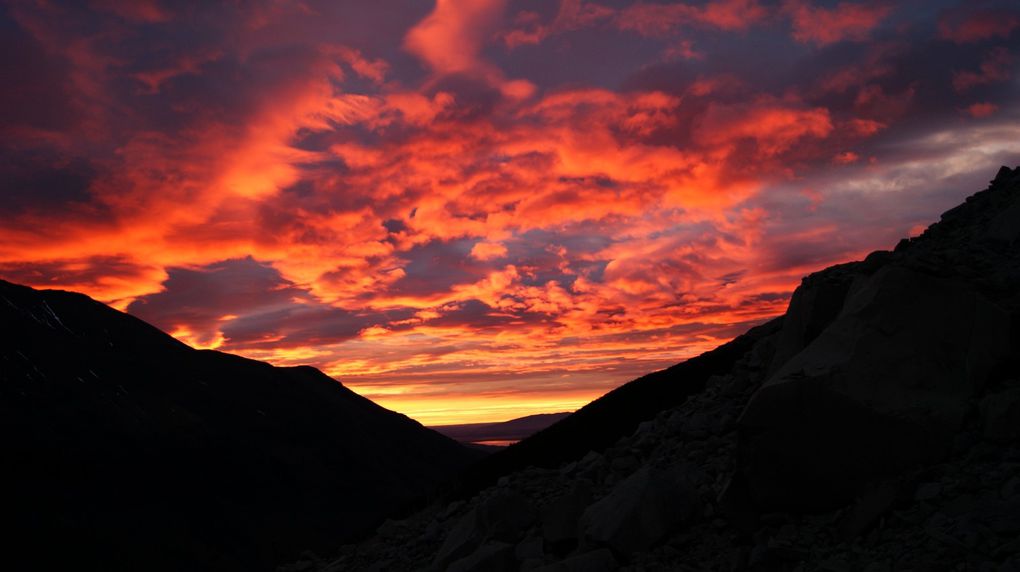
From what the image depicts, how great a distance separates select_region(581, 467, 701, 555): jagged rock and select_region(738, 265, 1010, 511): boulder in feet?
5.10

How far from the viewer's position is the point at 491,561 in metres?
14.2

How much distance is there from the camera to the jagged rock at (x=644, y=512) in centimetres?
1214

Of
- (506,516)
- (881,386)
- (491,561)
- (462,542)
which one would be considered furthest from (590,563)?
(881,386)

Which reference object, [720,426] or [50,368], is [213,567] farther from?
[720,426]

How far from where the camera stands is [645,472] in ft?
43.2

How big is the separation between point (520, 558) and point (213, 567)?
136892 mm

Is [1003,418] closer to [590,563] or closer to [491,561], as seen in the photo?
[590,563]

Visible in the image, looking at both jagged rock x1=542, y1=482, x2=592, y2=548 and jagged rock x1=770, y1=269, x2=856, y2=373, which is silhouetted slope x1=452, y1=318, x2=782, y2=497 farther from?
jagged rock x1=542, y1=482, x2=592, y2=548

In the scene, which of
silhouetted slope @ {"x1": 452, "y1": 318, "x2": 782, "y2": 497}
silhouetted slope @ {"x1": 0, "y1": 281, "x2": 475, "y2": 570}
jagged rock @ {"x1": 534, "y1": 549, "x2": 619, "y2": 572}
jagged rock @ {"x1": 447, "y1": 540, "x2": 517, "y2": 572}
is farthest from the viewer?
silhouetted slope @ {"x1": 0, "y1": 281, "x2": 475, "y2": 570}

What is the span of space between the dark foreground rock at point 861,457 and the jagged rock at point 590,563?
0.09 ft

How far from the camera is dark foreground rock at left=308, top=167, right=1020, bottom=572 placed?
924 cm

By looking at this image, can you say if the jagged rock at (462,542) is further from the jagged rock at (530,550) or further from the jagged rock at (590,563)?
the jagged rock at (590,563)

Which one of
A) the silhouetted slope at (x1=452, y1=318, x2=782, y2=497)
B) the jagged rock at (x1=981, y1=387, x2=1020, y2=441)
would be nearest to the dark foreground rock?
the jagged rock at (x1=981, y1=387, x2=1020, y2=441)

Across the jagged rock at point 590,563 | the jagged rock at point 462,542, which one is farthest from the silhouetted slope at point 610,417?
the jagged rock at point 590,563
